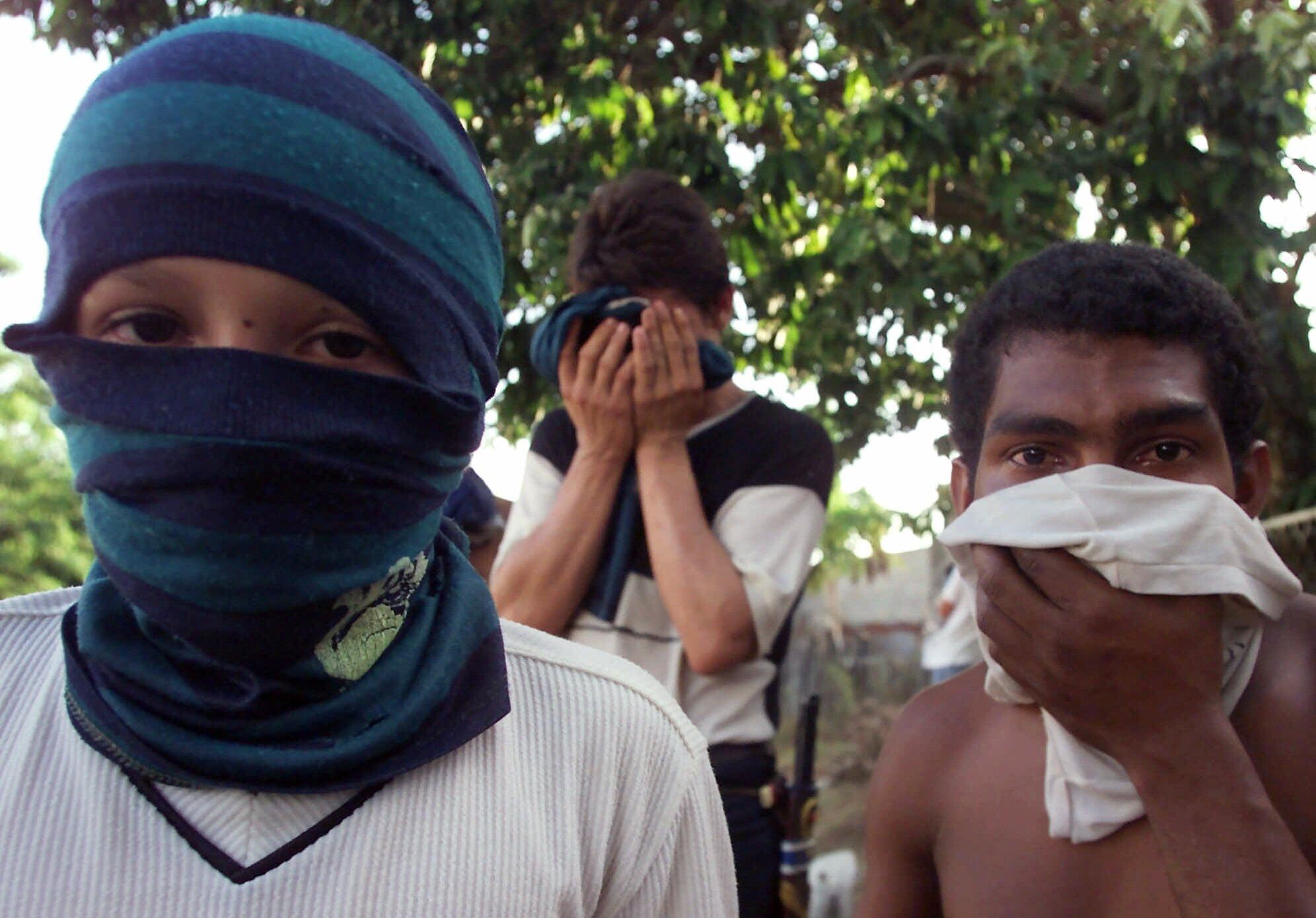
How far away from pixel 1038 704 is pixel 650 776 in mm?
563

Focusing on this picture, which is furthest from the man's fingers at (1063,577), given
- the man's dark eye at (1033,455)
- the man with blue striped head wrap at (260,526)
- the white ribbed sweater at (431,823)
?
the man with blue striped head wrap at (260,526)

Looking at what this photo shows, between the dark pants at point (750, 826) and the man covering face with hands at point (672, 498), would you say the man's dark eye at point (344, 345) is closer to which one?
the man covering face with hands at point (672, 498)

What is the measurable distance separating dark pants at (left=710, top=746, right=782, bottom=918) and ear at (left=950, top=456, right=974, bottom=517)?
2.29 ft

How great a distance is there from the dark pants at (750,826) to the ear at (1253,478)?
1.00m

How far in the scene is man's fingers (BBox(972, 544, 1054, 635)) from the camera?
1.33 m

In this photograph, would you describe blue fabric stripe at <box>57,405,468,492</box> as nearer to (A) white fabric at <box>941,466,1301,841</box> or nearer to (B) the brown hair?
(A) white fabric at <box>941,466,1301,841</box>

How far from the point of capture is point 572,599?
2240 millimetres

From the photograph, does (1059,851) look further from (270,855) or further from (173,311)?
(173,311)

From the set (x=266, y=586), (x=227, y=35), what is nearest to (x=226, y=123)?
(x=227, y=35)

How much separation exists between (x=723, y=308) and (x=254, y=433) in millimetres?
1607

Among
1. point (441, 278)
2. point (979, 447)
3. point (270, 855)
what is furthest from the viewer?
point (979, 447)

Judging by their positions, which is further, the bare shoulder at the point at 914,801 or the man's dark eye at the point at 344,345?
the bare shoulder at the point at 914,801

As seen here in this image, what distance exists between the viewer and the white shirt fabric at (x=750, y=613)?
2191mm

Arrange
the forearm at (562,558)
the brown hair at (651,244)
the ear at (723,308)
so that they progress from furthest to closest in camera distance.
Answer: the ear at (723,308)
the brown hair at (651,244)
the forearm at (562,558)
